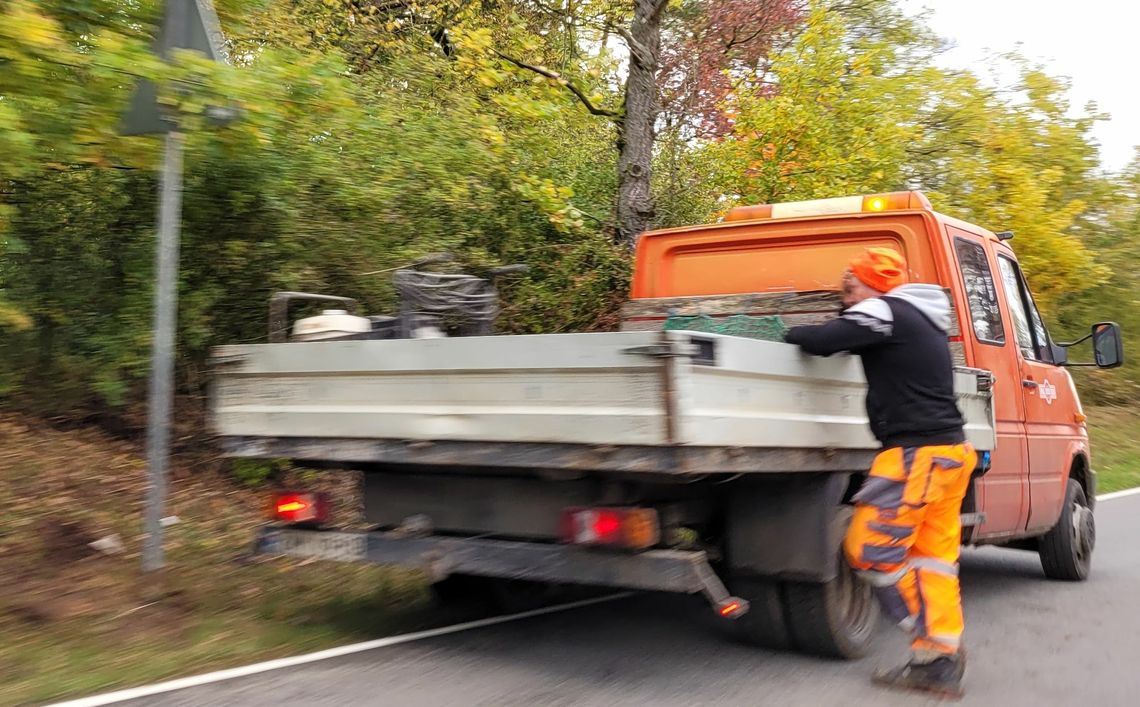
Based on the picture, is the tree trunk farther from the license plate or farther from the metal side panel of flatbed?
the license plate

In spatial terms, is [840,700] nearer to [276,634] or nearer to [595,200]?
[276,634]

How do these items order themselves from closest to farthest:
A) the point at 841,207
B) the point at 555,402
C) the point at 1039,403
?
1. the point at 555,402
2. the point at 841,207
3. the point at 1039,403

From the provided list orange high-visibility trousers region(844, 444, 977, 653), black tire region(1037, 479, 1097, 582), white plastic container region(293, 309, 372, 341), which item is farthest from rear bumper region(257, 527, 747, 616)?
black tire region(1037, 479, 1097, 582)

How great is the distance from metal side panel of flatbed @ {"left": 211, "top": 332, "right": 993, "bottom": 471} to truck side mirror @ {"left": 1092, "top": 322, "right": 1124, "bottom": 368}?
2153 mm

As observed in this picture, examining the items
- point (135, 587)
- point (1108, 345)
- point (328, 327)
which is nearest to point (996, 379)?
point (1108, 345)

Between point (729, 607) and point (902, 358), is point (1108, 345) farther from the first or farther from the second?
point (729, 607)

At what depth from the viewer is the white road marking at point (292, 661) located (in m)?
4.36

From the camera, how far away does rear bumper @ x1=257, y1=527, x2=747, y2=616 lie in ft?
14.2

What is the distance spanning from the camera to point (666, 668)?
502 centimetres

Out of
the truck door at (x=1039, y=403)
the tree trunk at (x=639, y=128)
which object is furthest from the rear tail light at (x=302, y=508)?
the tree trunk at (x=639, y=128)

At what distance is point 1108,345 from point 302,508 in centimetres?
534

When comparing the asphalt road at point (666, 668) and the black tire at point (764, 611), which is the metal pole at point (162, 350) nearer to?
the asphalt road at point (666, 668)

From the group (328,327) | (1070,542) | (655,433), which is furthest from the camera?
(1070,542)

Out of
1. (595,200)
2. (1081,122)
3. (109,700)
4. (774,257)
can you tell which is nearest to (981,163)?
(1081,122)
